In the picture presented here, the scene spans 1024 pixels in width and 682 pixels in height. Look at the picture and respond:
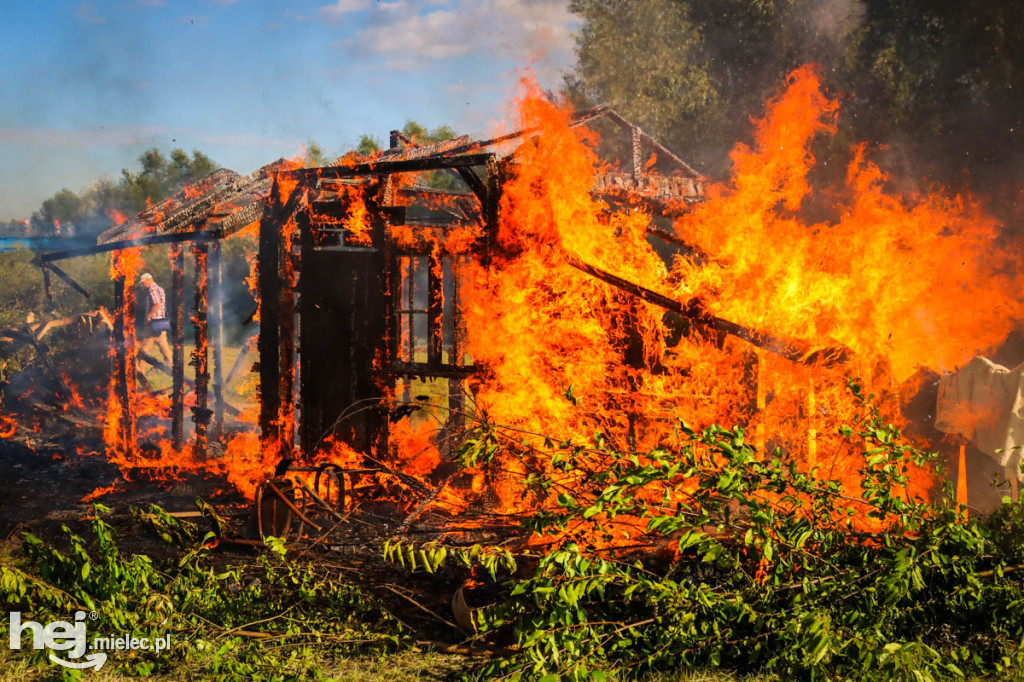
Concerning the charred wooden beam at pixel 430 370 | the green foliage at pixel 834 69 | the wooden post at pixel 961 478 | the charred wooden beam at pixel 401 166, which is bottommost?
the wooden post at pixel 961 478

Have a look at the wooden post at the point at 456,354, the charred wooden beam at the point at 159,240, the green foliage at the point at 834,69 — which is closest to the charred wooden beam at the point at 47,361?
the charred wooden beam at the point at 159,240

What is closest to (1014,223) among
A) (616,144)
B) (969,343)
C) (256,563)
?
(969,343)

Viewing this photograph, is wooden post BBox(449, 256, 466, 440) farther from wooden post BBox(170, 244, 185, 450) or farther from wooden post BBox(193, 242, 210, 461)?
wooden post BBox(170, 244, 185, 450)

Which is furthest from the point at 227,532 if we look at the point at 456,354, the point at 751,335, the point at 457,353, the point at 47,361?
the point at 47,361

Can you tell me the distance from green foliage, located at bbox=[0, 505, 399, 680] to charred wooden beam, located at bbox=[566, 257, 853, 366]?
11.7 ft

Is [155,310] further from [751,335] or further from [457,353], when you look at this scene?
[751,335]

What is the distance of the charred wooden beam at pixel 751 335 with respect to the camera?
6.75 metres

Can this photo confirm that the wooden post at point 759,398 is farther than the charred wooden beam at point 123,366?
No

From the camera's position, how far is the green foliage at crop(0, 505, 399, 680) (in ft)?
15.7

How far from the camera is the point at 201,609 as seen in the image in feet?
17.4

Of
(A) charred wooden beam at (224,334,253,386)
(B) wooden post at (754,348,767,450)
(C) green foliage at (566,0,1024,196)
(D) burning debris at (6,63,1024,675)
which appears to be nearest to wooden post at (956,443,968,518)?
(D) burning debris at (6,63,1024,675)

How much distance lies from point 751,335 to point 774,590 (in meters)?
2.83

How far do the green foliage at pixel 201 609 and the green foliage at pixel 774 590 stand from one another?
3.50ft

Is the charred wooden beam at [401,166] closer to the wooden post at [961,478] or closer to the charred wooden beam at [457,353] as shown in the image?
the charred wooden beam at [457,353]
